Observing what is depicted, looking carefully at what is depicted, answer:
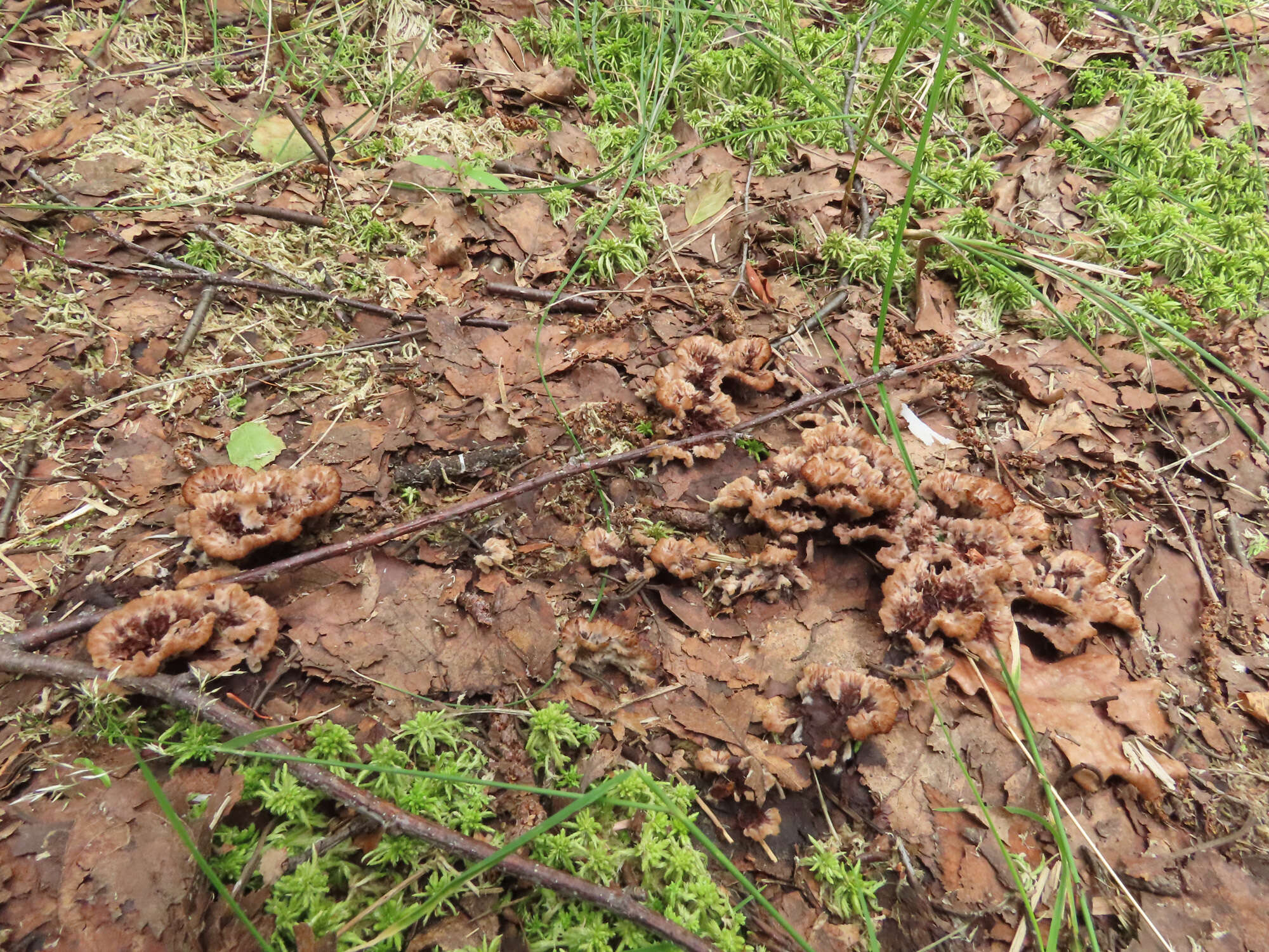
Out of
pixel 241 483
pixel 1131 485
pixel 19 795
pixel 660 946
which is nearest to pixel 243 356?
pixel 241 483

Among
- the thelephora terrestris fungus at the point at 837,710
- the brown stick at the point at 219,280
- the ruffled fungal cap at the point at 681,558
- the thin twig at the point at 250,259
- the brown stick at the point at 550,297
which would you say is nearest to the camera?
the thelephora terrestris fungus at the point at 837,710

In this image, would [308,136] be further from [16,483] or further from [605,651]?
[605,651]

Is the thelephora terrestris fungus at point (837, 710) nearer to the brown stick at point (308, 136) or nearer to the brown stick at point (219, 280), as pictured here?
the brown stick at point (219, 280)

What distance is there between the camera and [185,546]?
3.34 meters

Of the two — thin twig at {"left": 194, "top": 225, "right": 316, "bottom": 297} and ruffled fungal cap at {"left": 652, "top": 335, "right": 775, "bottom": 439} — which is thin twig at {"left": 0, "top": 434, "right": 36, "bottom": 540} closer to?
thin twig at {"left": 194, "top": 225, "right": 316, "bottom": 297}

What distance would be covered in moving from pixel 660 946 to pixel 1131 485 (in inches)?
144

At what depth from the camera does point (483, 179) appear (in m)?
4.56

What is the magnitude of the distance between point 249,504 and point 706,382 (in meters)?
2.60

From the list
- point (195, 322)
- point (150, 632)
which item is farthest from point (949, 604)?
point (195, 322)

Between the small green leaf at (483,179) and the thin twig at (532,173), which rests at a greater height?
the thin twig at (532,173)

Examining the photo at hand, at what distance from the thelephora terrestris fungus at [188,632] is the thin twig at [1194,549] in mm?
4896

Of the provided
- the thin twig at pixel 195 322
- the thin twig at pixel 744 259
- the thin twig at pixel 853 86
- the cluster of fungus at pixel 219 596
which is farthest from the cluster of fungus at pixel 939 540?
the thin twig at pixel 195 322

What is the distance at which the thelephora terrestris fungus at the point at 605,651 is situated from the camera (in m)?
3.12

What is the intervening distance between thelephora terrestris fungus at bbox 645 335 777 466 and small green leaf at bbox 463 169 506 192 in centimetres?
185
